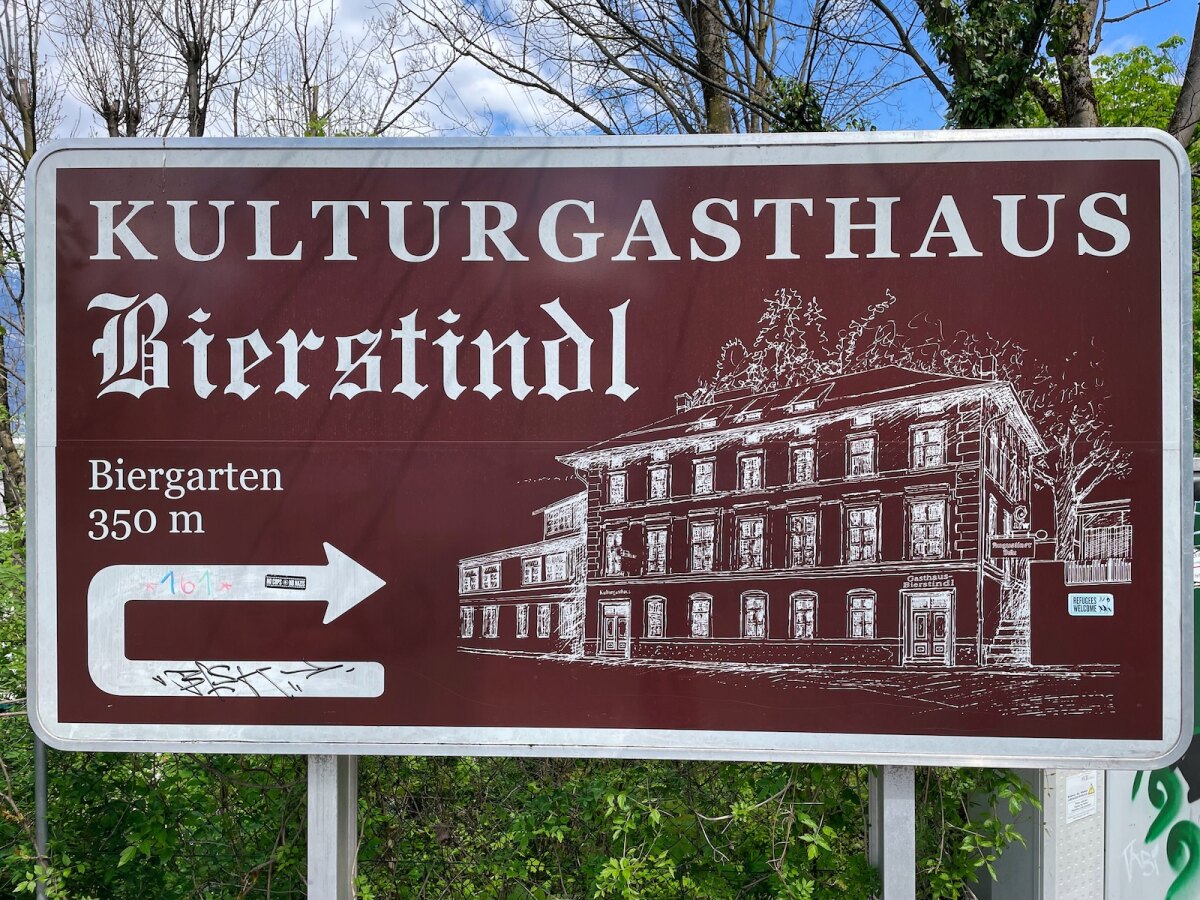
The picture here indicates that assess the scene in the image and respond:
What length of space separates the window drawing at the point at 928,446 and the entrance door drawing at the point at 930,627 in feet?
1.46

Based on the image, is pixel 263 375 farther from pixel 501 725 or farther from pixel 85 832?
pixel 85 832

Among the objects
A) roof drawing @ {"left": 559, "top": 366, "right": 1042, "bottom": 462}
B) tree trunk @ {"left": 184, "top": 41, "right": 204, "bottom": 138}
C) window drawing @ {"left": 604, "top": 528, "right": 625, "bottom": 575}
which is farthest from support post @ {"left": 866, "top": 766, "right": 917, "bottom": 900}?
tree trunk @ {"left": 184, "top": 41, "right": 204, "bottom": 138}

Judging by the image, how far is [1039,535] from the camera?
2.63 meters

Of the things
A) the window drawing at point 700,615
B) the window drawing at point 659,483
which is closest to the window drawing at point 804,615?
the window drawing at point 700,615

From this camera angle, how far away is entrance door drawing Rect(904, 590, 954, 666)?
2.64 meters

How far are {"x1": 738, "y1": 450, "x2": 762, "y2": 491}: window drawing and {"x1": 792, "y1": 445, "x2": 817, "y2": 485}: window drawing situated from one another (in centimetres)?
12

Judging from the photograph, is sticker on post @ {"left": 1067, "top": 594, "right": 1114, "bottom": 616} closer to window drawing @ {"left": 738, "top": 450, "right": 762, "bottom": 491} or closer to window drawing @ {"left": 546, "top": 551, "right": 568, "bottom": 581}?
window drawing @ {"left": 738, "top": 450, "right": 762, "bottom": 491}

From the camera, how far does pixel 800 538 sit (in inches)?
106

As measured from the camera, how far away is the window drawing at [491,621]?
2.73 metres

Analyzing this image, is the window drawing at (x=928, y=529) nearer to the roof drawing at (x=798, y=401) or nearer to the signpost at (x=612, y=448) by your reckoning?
the signpost at (x=612, y=448)

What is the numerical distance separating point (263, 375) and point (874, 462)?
2.20m

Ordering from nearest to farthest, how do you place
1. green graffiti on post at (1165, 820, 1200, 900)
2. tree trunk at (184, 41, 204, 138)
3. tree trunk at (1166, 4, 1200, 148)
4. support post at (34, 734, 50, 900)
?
1. support post at (34, 734, 50, 900)
2. green graffiti on post at (1165, 820, 1200, 900)
3. tree trunk at (1166, 4, 1200, 148)
4. tree trunk at (184, 41, 204, 138)

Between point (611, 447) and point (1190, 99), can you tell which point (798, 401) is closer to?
point (611, 447)

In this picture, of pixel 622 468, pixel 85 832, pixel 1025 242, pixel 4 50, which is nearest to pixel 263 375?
pixel 622 468
